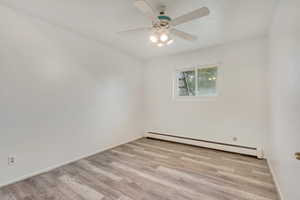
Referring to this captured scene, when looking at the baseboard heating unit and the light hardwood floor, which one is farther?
the baseboard heating unit

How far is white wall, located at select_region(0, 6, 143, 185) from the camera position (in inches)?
75.3

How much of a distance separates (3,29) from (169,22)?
2.28m

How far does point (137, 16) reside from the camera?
2104 millimetres

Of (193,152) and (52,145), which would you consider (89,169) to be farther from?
(193,152)

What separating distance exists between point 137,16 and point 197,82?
7.47ft

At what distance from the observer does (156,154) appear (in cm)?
300

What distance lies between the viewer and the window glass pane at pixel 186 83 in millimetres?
3713

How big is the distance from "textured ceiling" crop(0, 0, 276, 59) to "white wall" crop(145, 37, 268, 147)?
0.41 meters

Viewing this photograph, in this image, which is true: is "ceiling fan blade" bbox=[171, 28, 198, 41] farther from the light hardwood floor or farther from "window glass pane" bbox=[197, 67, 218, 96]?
the light hardwood floor

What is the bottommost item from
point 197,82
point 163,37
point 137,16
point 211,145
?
point 211,145

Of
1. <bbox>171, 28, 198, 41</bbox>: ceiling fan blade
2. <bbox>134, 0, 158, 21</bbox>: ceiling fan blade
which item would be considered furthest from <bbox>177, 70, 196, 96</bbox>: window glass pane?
<bbox>134, 0, 158, 21</bbox>: ceiling fan blade

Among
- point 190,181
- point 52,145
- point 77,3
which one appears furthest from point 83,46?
point 190,181

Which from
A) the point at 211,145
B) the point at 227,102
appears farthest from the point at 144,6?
the point at 211,145

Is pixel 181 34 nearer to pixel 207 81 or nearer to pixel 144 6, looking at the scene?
pixel 144 6
